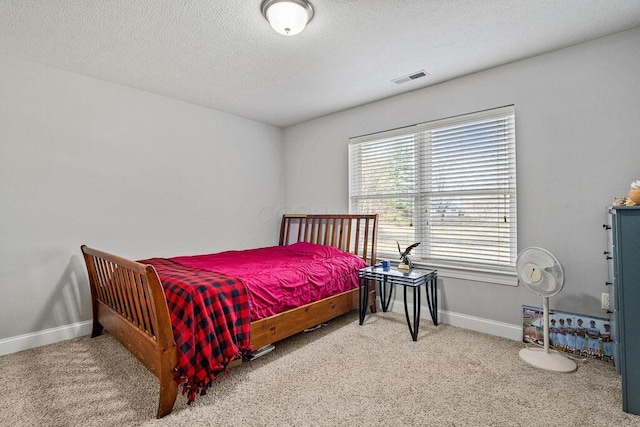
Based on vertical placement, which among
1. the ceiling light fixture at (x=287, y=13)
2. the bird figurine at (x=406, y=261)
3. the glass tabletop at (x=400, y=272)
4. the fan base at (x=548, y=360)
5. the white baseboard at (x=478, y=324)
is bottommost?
the fan base at (x=548, y=360)

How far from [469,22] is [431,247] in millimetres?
2023

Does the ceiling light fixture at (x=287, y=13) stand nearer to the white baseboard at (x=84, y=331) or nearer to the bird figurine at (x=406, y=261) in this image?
the bird figurine at (x=406, y=261)

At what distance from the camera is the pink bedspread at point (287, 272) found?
2414 millimetres

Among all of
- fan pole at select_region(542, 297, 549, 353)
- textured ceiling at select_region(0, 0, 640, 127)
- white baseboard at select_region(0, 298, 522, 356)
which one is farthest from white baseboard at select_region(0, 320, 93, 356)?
fan pole at select_region(542, 297, 549, 353)

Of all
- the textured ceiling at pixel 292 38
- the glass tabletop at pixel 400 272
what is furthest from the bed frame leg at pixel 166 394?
the textured ceiling at pixel 292 38

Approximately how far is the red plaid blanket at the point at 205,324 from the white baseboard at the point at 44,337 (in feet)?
4.80

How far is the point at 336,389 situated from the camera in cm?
201

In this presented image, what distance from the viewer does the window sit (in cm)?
282

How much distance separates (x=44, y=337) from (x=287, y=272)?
2.21 m

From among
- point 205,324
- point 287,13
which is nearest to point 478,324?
point 205,324

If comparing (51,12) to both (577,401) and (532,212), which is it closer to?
(532,212)

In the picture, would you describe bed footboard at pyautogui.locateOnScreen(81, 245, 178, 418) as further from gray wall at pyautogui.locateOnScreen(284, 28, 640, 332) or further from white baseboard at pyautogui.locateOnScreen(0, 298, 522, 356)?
gray wall at pyautogui.locateOnScreen(284, 28, 640, 332)

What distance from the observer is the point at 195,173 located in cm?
379

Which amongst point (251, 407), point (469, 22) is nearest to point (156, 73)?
point (469, 22)
